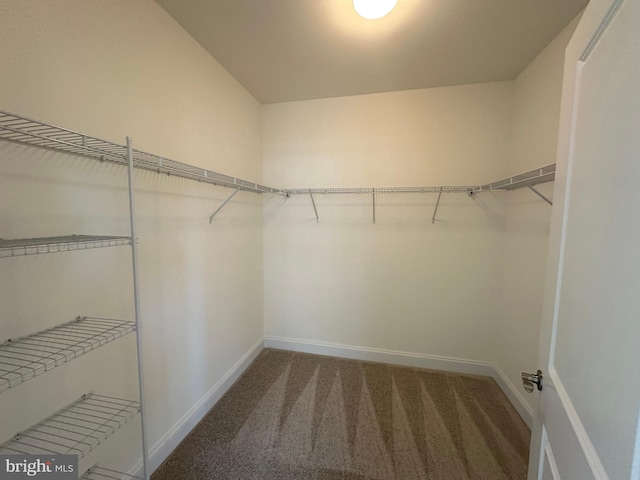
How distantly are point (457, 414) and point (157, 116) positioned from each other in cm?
282

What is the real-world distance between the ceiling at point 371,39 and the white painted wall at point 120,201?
0.82 ft

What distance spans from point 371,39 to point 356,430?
103 inches

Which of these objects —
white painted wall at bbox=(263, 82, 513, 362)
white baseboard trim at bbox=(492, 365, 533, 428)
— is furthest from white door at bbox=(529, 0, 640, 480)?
white painted wall at bbox=(263, 82, 513, 362)

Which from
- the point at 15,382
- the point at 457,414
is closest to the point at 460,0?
the point at 15,382

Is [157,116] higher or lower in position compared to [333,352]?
higher

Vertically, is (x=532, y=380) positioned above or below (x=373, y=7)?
below

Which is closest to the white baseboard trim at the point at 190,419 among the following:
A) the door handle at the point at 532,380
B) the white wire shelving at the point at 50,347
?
the white wire shelving at the point at 50,347

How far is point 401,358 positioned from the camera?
8.10 ft

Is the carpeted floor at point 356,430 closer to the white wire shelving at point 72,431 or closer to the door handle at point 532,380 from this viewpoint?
the white wire shelving at point 72,431

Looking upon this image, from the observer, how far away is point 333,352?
2.62 m

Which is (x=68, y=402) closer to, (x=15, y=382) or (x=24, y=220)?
(x=15, y=382)

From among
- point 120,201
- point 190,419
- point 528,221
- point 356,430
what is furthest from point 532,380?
point 190,419

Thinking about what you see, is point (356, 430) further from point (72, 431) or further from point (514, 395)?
point (72, 431)

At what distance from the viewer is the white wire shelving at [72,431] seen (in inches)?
34.9
